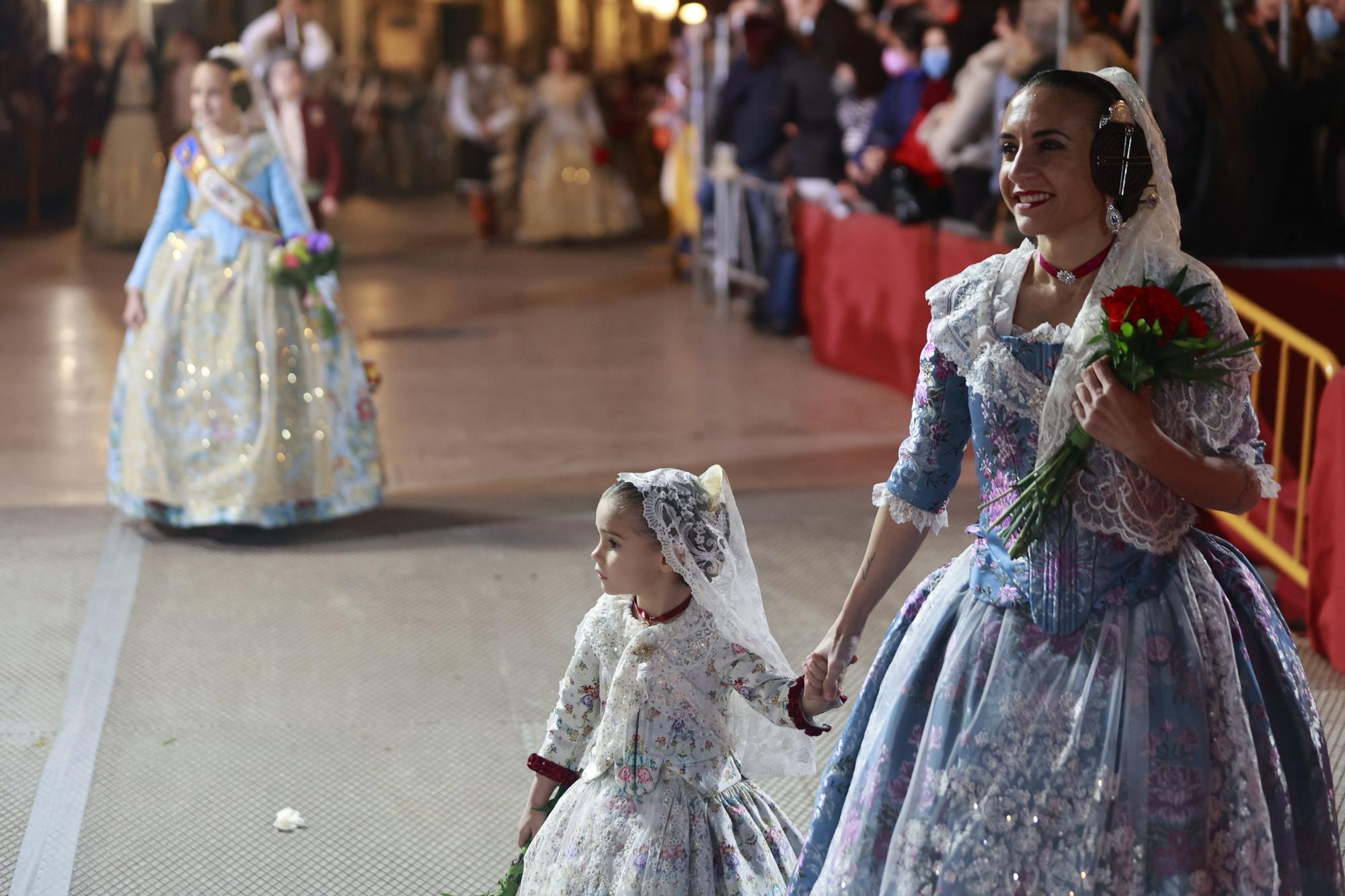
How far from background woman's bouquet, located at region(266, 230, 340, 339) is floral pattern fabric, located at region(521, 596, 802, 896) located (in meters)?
3.19

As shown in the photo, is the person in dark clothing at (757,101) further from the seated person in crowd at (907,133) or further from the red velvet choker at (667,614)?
the red velvet choker at (667,614)

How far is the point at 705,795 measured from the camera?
2.88m

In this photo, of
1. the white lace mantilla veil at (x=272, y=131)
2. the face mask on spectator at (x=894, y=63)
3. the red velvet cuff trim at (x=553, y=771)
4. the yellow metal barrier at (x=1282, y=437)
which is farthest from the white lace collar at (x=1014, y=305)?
the face mask on spectator at (x=894, y=63)

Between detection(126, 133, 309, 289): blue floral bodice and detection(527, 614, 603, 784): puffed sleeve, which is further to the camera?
detection(126, 133, 309, 289): blue floral bodice

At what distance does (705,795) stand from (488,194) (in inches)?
540

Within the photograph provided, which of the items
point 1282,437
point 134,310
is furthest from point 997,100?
point 134,310

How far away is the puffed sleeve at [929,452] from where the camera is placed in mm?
2596

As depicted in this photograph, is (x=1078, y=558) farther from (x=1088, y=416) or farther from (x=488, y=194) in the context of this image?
(x=488, y=194)

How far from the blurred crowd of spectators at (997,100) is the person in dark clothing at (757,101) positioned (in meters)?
0.01

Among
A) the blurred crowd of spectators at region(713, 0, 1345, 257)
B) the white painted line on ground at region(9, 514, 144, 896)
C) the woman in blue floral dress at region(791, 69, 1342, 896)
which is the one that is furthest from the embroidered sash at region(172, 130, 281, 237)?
the woman in blue floral dress at region(791, 69, 1342, 896)

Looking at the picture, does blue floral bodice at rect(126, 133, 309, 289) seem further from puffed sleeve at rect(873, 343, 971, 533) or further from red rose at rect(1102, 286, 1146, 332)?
red rose at rect(1102, 286, 1146, 332)

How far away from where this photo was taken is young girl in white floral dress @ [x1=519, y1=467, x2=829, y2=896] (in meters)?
2.81

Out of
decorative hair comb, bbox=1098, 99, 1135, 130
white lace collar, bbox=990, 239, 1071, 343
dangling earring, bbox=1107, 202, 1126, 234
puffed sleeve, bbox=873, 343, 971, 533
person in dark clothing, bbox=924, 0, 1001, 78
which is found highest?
person in dark clothing, bbox=924, 0, 1001, 78

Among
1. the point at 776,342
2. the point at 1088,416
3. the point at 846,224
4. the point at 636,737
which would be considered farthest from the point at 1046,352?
the point at 776,342
